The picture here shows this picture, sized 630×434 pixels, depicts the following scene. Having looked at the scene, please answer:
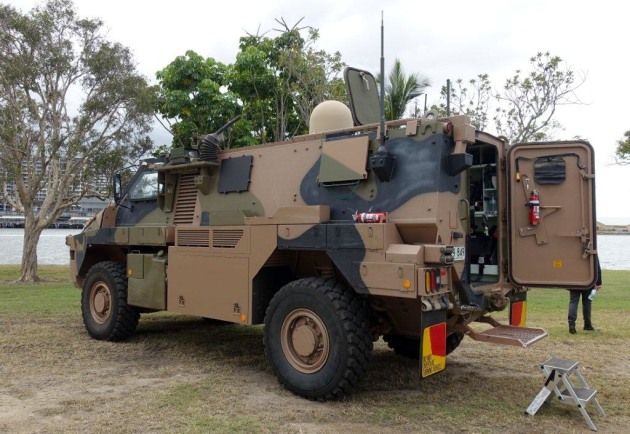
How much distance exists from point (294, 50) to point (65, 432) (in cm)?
1205

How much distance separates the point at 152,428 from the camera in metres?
4.23

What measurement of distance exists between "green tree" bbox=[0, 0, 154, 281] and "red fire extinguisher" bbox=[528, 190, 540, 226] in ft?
48.2

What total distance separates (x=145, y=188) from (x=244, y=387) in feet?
10.9

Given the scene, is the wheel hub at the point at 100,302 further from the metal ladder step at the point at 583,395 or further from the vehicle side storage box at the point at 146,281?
the metal ladder step at the point at 583,395

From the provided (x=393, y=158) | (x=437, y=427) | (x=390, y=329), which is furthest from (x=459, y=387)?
(x=393, y=158)

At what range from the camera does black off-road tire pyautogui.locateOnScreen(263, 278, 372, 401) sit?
15.5 ft

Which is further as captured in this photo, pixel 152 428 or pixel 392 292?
pixel 392 292

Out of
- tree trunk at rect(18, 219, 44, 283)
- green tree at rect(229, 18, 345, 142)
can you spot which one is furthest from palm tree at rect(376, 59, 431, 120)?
tree trunk at rect(18, 219, 44, 283)

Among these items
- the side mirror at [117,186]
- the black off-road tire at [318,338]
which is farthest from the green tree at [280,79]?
the black off-road tire at [318,338]

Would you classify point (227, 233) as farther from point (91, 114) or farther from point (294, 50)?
point (91, 114)

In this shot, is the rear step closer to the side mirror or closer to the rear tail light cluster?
the rear tail light cluster

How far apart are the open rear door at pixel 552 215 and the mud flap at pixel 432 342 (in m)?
1.45

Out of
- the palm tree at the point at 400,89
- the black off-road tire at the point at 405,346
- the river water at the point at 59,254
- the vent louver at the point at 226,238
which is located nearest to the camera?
the vent louver at the point at 226,238

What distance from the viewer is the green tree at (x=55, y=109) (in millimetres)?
18328
